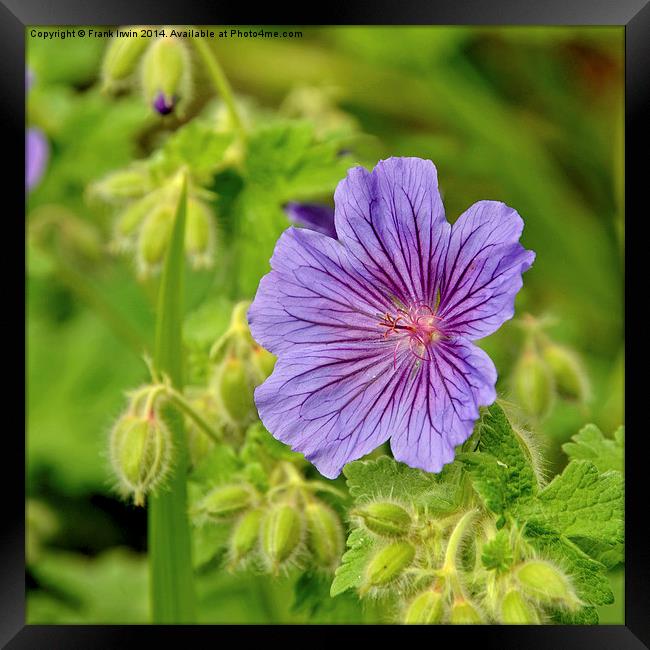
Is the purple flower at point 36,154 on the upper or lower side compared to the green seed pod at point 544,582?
upper

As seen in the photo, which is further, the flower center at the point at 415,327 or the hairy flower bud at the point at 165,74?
the hairy flower bud at the point at 165,74

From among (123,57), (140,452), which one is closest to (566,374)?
(140,452)

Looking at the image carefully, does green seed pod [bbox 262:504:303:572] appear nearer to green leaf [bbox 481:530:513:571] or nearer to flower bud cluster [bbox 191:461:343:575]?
flower bud cluster [bbox 191:461:343:575]

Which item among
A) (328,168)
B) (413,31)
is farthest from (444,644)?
(413,31)

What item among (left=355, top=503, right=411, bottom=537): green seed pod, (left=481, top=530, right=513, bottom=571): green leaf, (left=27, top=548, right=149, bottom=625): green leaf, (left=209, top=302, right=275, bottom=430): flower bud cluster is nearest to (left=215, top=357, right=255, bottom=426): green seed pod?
(left=209, top=302, right=275, bottom=430): flower bud cluster

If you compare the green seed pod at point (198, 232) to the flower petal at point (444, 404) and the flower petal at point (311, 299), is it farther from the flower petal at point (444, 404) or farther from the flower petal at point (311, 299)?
the flower petal at point (444, 404)

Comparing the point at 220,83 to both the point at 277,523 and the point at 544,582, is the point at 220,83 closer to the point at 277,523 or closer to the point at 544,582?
the point at 277,523
